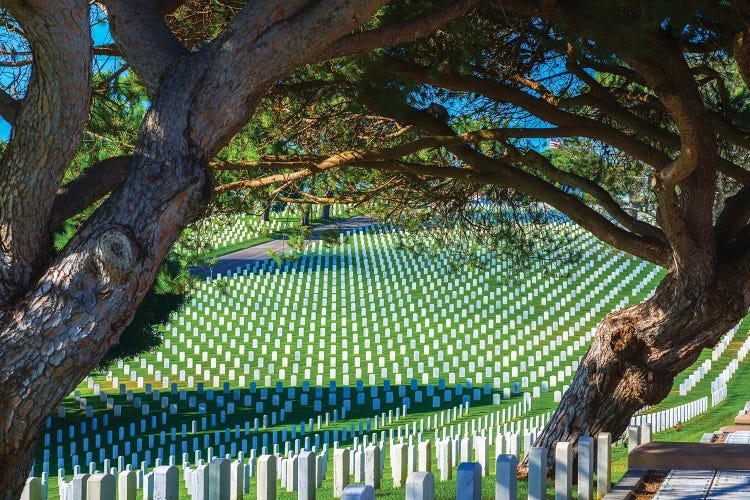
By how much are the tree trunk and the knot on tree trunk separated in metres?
4.80

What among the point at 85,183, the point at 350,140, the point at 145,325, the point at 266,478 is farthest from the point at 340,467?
the point at 145,325

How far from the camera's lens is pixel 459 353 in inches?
1040

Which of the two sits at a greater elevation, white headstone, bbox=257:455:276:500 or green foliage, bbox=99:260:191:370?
green foliage, bbox=99:260:191:370

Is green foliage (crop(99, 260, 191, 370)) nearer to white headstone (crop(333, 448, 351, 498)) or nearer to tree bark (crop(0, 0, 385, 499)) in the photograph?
white headstone (crop(333, 448, 351, 498))

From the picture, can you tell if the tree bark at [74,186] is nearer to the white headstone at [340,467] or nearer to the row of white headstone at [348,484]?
the row of white headstone at [348,484]

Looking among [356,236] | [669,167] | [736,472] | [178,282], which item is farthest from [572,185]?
[356,236]

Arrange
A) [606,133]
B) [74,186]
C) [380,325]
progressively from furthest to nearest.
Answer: [380,325] < [606,133] < [74,186]

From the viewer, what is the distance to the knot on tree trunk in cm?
371

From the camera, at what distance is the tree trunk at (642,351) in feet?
24.4

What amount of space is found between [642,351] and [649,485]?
2.75m

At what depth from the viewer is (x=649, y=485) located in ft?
17.4

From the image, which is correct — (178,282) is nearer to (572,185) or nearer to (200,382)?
(572,185)

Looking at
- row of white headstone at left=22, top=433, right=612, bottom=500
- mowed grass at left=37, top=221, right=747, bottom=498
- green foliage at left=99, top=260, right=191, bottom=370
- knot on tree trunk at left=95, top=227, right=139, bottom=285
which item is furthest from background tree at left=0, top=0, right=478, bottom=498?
green foliage at left=99, top=260, right=191, bottom=370

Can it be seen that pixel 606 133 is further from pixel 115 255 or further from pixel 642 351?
pixel 115 255
